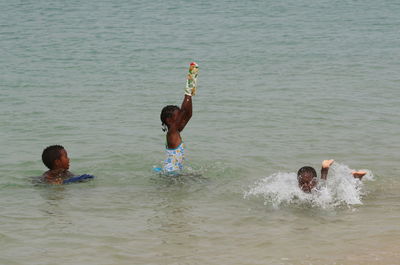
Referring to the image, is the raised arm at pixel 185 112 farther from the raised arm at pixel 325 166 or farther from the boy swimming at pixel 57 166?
the raised arm at pixel 325 166

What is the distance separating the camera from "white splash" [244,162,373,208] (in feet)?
27.2

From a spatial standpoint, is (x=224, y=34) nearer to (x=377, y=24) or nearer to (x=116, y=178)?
(x=377, y=24)

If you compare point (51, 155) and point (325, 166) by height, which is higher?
point (51, 155)

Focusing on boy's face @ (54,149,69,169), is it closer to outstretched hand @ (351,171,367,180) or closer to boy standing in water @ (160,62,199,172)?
boy standing in water @ (160,62,199,172)

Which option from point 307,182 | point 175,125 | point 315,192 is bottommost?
point 315,192

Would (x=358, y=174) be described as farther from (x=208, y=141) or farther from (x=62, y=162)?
(x=62, y=162)

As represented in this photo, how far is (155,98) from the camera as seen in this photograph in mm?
14789

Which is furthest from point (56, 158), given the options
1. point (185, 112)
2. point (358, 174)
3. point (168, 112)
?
point (358, 174)

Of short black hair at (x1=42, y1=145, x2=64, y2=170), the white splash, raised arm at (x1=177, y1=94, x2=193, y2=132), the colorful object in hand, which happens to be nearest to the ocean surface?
the white splash

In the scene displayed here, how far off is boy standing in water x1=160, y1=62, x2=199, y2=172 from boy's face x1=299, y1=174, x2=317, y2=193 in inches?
65.2

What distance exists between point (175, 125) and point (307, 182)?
1.89 m

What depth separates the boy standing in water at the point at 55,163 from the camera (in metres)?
9.26

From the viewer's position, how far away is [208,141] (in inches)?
458

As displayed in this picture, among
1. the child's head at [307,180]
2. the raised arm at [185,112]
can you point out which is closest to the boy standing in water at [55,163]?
the raised arm at [185,112]
